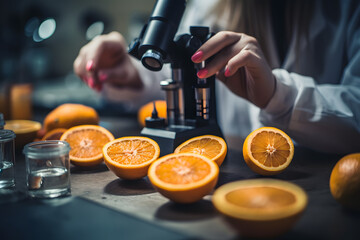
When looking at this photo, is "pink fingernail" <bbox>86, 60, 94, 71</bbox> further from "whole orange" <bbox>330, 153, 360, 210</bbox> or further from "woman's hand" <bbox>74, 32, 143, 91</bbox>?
"whole orange" <bbox>330, 153, 360, 210</bbox>

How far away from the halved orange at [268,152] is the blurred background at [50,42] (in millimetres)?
1133

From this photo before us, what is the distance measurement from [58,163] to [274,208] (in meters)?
0.47

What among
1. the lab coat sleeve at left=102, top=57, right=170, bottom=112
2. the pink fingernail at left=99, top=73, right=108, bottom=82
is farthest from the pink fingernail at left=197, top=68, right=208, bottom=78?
the lab coat sleeve at left=102, top=57, right=170, bottom=112

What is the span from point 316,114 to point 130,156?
0.62 meters

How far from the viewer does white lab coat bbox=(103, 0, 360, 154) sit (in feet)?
3.67

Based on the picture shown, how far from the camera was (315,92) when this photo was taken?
115cm

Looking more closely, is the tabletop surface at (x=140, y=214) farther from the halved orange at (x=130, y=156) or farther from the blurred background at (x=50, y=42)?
the blurred background at (x=50, y=42)

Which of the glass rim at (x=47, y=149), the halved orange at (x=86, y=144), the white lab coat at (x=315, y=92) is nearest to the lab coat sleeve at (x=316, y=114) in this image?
the white lab coat at (x=315, y=92)

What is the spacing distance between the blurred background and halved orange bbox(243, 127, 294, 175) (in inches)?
44.6

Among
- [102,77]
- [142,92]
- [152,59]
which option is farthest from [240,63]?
[142,92]

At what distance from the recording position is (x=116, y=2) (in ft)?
11.5

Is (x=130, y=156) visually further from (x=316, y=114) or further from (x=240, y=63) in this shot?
(x=316, y=114)

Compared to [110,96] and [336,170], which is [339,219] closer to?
[336,170]

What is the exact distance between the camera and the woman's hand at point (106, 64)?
143 cm
